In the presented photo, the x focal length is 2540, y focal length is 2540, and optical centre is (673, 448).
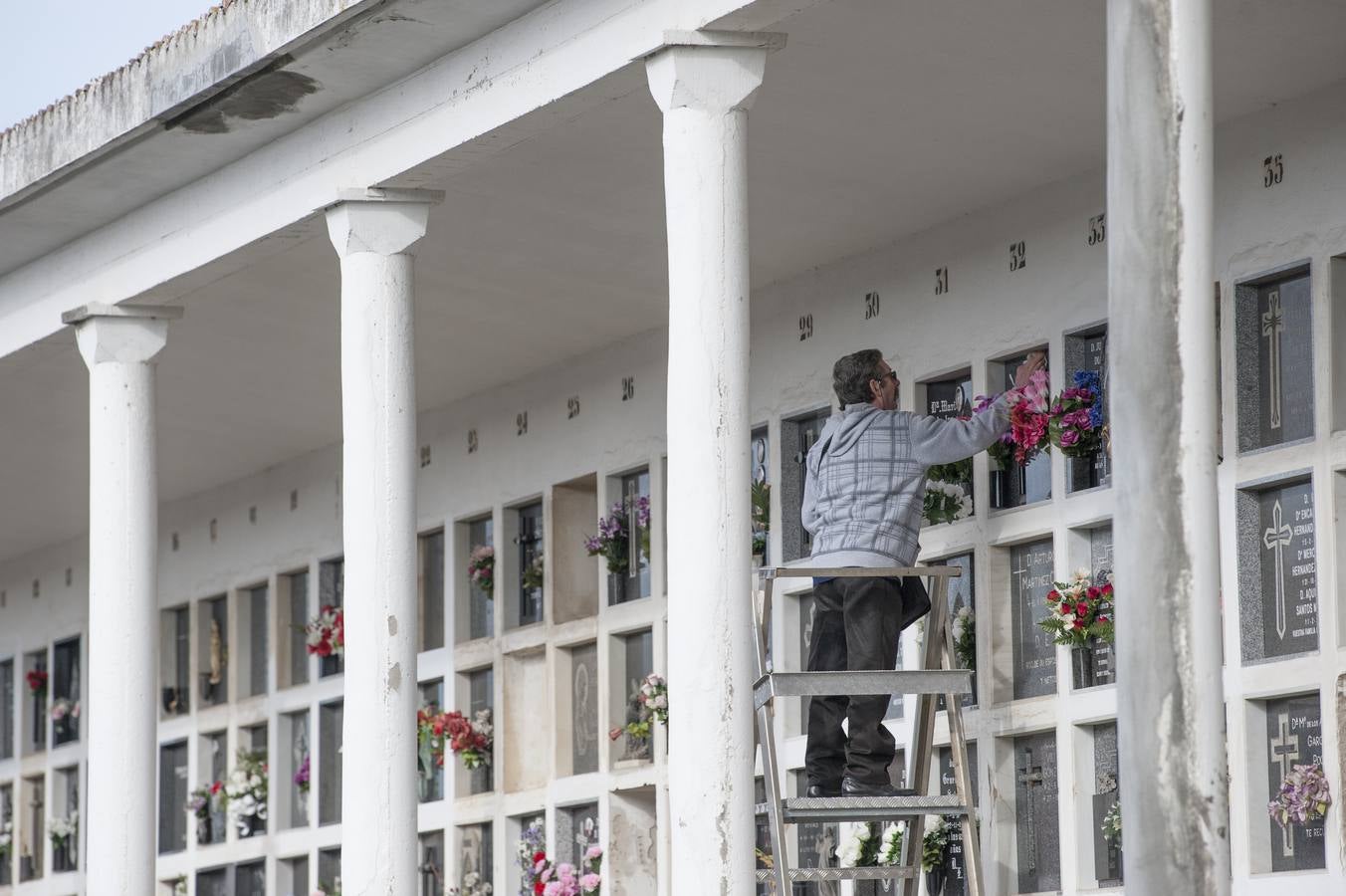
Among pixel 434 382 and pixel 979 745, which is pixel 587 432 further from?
pixel 979 745

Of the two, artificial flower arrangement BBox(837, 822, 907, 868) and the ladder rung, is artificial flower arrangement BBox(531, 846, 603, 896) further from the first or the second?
the ladder rung

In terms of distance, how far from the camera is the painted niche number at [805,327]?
1249 centimetres

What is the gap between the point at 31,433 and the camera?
15297 millimetres

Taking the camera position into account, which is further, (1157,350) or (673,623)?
(673,623)

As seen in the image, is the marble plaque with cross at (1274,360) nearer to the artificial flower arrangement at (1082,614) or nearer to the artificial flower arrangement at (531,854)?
the artificial flower arrangement at (1082,614)

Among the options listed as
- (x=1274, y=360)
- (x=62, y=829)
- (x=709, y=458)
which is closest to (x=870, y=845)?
(x=1274, y=360)

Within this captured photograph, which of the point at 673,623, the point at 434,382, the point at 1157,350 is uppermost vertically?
the point at 434,382

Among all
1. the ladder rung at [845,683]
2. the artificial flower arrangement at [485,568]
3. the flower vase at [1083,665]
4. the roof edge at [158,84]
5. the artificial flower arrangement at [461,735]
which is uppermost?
the roof edge at [158,84]

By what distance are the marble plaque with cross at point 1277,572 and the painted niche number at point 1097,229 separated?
52.3 inches

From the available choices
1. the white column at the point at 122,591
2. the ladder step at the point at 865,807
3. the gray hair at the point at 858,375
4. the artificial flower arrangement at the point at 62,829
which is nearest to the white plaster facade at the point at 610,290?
the white column at the point at 122,591

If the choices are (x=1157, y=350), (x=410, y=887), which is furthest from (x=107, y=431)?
(x=1157, y=350)

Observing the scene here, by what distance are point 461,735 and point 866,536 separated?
4802mm

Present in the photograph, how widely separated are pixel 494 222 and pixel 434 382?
9.92 ft

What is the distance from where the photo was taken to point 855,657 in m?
10.0
